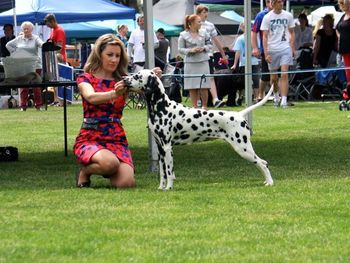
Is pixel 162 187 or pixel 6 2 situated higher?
pixel 6 2

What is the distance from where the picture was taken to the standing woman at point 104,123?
355 inches

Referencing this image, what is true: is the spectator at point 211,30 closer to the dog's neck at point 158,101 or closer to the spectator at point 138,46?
the spectator at point 138,46

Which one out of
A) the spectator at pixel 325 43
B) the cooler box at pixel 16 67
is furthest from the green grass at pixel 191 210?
the spectator at pixel 325 43

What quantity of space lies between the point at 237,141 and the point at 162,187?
0.70m

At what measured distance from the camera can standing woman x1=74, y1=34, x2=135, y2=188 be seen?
29.6 ft

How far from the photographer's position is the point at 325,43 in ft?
73.9

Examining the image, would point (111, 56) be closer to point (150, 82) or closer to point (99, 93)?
point (99, 93)

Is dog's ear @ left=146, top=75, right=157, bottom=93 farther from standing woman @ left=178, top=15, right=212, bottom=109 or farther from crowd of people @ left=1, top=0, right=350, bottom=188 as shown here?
standing woman @ left=178, top=15, right=212, bottom=109

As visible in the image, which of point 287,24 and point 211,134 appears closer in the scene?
point 211,134

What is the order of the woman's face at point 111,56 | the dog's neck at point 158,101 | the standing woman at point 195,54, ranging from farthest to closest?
the standing woman at point 195,54, the woman's face at point 111,56, the dog's neck at point 158,101

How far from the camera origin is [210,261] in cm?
574

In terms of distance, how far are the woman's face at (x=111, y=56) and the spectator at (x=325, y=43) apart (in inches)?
534

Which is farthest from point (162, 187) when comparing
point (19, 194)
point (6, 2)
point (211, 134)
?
point (6, 2)

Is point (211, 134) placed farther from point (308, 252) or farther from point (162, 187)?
point (308, 252)
